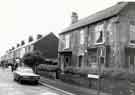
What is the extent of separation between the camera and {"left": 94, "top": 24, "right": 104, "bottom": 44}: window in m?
23.5

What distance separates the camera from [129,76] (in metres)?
15.2

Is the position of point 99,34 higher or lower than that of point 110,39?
higher

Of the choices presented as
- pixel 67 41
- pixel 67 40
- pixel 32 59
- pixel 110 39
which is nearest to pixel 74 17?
pixel 67 40

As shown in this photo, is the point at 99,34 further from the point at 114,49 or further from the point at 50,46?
the point at 50,46

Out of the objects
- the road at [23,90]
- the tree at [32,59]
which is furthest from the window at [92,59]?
the tree at [32,59]

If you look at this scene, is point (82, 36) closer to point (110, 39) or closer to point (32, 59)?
point (110, 39)

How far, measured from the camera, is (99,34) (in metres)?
24.0

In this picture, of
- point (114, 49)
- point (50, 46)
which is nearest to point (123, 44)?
point (114, 49)

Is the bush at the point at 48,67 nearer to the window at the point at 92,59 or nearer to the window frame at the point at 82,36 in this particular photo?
the window frame at the point at 82,36

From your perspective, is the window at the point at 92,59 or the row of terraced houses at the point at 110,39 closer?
the row of terraced houses at the point at 110,39

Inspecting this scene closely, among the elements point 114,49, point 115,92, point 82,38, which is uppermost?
point 82,38

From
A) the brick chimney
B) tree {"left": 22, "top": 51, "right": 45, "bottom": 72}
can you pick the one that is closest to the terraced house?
the brick chimney

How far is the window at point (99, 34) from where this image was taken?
23.5 m

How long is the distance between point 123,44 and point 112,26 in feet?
6.90
